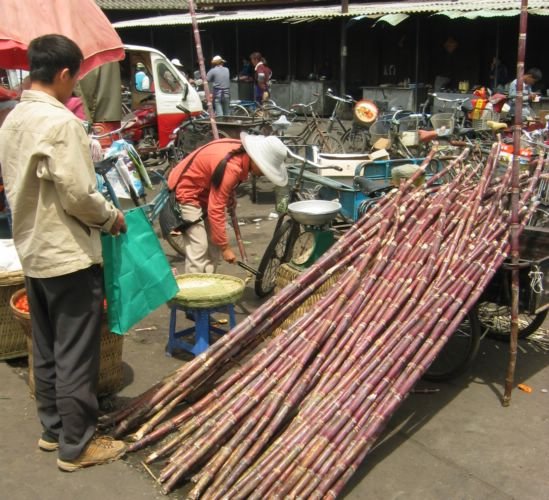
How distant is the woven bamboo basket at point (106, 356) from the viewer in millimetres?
4055

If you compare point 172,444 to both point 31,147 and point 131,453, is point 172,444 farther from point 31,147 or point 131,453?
point 31,147

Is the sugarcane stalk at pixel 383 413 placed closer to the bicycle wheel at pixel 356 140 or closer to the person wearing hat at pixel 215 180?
the person wearing hat at pixel 215 180

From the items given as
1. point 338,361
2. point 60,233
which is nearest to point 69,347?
point 60,233

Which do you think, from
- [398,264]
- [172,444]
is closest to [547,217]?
[398,264]

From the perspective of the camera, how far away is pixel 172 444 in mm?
3592

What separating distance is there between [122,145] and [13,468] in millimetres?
3936

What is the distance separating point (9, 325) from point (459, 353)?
3160mm

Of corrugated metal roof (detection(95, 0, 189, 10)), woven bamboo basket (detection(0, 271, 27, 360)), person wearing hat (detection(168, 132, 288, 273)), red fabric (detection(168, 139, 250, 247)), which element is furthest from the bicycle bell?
corrugated metal roof (detection(95, 0, 189, 10))

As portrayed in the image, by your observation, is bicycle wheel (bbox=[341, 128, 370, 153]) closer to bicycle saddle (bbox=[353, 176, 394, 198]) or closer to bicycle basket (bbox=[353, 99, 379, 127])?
bicycle basket (bbox=[353, 99, 379, 127])

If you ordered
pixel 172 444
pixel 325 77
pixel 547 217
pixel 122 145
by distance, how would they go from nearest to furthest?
pixel 172 444 < pixel 547 217 < pixel 122 145 < pixel 325 77

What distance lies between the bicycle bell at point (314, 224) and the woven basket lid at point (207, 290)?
2.52 feet

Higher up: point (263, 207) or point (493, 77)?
point (493, 77)

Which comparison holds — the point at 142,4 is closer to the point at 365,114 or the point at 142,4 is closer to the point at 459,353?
the point at 365,114

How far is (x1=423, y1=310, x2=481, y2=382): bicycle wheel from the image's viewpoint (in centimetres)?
453
